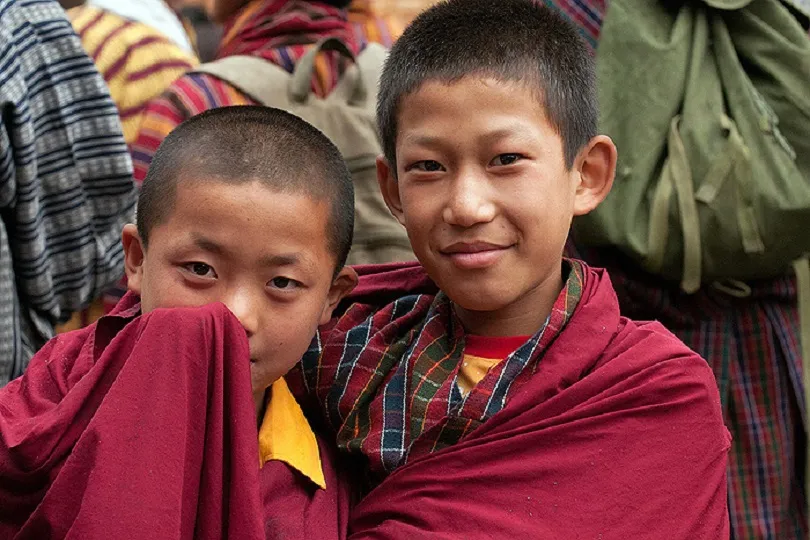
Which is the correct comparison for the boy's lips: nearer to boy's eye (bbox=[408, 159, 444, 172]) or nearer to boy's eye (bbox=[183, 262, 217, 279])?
boy's eye (bbox=[408, 159, 444, 172])

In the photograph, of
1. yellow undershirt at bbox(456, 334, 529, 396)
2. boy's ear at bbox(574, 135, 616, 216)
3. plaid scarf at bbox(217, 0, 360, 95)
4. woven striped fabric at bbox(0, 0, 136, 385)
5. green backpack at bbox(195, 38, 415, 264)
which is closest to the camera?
yellow undershirt at bbox(456, 334, 529, 396)

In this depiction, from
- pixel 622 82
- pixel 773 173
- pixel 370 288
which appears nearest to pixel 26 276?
pixel 370 288

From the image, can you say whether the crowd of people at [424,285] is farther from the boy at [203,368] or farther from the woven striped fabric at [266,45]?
the woven striped fabric at [266,45]

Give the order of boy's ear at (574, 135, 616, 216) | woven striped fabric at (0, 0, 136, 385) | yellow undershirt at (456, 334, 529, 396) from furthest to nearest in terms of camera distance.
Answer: woven striped fabric at (0, 0, 136, 385)
boy's ear at (574, 135, 616, 216)
yellow undershirt at (456, 334, 529, 396)

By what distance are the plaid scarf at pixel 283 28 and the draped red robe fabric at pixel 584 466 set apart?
1.57 metres

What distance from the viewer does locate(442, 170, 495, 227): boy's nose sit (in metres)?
2.01

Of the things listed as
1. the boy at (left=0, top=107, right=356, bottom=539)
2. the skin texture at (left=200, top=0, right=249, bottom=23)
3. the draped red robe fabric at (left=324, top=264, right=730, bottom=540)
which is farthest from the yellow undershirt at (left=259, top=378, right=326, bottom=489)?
the skin texture at (left=200, top=0, right=249, bottom=23)

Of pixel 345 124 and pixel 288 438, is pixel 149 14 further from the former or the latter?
pixel 288 438

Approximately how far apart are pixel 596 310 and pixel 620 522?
368mm

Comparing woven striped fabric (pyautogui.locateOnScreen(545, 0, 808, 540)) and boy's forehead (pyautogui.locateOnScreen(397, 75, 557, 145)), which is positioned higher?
boy's forehead (pyautogui.locateOnScreen(397, 75, 557, 145))

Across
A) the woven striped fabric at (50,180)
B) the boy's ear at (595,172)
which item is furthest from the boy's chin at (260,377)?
the woven striped fabric at (50,180)

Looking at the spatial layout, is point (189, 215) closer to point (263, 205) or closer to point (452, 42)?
point (263, 205)

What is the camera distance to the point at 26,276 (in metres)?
2.68

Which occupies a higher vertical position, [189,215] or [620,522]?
[189,215]
